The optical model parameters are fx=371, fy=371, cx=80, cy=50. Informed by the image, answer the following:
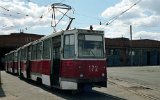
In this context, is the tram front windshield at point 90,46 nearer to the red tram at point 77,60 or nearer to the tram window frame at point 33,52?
the red tram at point 77,60

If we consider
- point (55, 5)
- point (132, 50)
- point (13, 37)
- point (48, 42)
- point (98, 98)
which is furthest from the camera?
point (132, 50)

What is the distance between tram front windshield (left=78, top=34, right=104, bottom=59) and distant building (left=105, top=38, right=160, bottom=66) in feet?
195

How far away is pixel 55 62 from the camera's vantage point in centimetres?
1877

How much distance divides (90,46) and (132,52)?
65.5 m

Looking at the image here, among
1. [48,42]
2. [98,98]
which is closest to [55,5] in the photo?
[48,42]

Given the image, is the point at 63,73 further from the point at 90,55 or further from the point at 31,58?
the point at 31,58

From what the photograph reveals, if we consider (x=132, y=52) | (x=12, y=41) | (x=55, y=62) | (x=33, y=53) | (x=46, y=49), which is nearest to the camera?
(x=55, y=62)

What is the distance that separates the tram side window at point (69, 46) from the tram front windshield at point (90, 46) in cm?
35

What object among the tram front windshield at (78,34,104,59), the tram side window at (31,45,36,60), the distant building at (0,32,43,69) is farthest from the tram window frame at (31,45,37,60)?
the distant building at (0,32,43,69)

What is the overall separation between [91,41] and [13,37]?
51.8 m

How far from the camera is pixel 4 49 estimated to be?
227 ft

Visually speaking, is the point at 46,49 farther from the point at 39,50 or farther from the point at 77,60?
the point at 77,60

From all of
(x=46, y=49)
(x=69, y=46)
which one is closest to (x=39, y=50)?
(x=46, y=49)

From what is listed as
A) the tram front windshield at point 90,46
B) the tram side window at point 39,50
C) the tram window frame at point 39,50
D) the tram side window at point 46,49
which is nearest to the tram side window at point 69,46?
the tram front windshield at point 90,46
